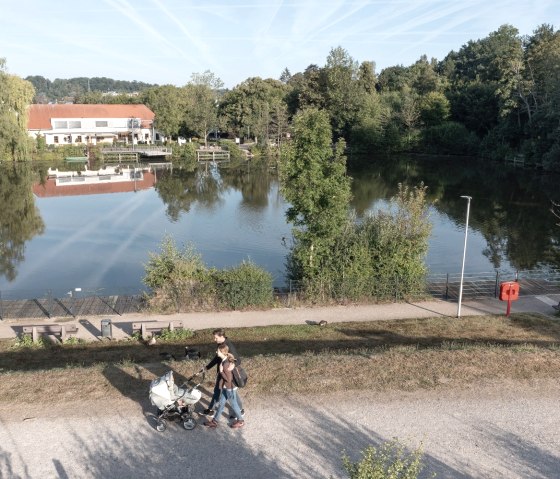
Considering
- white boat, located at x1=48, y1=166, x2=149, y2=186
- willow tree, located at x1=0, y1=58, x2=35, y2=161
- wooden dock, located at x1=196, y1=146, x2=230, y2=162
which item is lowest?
white boat, located at x1=48, y1=166, x2=149, y2=186

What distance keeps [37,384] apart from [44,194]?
40938mm

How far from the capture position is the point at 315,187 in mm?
20453

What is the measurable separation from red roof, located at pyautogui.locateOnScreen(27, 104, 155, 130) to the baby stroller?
78.9 m

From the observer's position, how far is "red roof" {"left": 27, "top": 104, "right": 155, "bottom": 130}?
80.4 meters

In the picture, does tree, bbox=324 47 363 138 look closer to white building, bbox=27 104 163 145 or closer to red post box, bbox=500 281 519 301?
white building, bbox=27 104 163 145

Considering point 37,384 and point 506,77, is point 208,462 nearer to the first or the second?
point 37,384

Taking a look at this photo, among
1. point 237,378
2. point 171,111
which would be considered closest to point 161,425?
point 237,378

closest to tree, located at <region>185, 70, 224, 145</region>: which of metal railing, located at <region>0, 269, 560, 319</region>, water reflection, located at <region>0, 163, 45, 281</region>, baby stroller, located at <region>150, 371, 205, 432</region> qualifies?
water reflection, located at <region>0, 163, 45, 281</region>

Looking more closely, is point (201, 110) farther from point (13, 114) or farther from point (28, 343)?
point (28, 343)

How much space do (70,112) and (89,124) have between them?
126 inches

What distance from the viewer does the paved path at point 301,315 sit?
1797 centimetres

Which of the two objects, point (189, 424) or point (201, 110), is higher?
point (201, 110)

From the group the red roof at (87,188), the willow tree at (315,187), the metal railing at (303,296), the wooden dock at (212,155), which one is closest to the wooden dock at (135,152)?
the wooden dock at (212,155)

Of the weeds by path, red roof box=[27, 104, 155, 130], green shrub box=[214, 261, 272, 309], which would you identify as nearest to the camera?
the weeds by path
